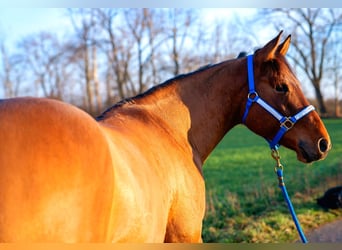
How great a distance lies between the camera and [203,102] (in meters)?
3.04

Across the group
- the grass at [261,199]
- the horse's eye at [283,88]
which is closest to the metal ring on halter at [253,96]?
the horse's eye at [283,88]

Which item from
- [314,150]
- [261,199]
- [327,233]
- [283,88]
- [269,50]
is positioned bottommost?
[261,199]

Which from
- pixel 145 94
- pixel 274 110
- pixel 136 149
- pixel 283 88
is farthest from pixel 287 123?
pixel 136 149

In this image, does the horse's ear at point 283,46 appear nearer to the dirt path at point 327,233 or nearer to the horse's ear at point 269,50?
the horse's ear at point 269,50

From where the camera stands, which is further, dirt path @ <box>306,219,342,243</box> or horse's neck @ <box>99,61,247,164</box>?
dirt path @ <box>306,219,342,243</box>

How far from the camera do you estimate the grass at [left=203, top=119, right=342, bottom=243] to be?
19.4ft

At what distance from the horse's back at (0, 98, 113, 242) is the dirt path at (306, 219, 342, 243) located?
192 inches

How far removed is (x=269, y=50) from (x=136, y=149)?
4.44 ft

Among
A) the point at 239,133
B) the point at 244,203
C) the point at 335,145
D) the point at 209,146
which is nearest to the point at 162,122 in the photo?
the point at 209,146

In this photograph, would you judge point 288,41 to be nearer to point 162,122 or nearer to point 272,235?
point 162,122

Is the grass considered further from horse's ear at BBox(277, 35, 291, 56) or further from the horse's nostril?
horse's ear at BBox(277, 35, 291, 56)

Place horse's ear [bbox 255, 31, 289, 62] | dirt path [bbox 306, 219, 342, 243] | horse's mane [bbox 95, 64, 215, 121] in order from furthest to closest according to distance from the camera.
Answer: dirt path [bbox 306, 219, 342, 243]
horse's ear [bbox 255, 31, 289, 62]
horse's mane [bbox 95, 64, 215, 121]

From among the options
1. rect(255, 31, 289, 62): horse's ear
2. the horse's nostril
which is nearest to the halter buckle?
the horse's nostril

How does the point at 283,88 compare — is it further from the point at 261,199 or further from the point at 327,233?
the point at 261,199
